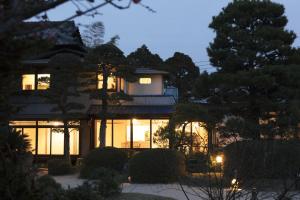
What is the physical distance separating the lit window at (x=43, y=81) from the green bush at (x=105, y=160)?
573cm

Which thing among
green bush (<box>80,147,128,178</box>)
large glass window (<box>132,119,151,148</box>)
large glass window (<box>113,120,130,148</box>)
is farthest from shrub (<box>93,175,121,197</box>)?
large glass window (<box>113,120,130,148</box>)

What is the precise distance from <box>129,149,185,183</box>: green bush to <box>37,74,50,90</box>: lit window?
8.22m

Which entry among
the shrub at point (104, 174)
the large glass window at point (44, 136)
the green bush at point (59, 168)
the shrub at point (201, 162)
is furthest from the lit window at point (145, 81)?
the shrub at point (104, 174)

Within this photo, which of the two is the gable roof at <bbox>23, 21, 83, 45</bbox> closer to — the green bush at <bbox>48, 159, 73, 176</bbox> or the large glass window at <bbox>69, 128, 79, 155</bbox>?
the green bush at <bbox>48, 159, 73, 176</bbox>

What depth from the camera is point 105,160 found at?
20609mm

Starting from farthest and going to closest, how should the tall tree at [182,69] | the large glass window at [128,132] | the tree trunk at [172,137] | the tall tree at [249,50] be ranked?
the tall tree at [182,69] → the large glass window at [128,132] → the tree trunk at [172,137] → the tall tree at [249,50]

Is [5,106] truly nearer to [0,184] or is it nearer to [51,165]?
[0,184]

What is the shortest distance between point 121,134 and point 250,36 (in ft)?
44.5

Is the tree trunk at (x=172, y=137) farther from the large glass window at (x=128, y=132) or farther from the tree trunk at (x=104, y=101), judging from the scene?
the large glass window at (x=128, y=132)

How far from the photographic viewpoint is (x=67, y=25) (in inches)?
124

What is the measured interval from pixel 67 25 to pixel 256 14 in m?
17.0

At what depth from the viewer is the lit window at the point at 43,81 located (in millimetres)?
24984

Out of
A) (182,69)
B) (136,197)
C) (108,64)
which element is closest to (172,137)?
(108,64)

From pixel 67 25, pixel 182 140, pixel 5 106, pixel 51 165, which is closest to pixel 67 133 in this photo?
pixel 51 165
